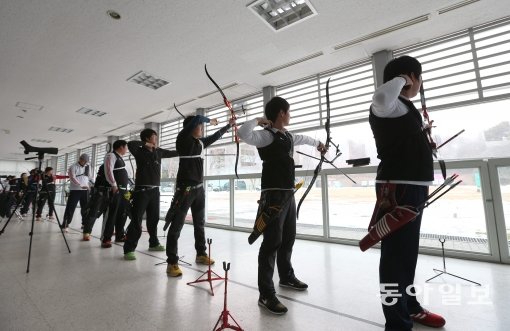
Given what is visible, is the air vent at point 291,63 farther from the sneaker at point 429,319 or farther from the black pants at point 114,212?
the sneaker at point 429,319

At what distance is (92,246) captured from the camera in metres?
3.47

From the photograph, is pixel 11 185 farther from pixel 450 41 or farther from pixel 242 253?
pixel 450 41

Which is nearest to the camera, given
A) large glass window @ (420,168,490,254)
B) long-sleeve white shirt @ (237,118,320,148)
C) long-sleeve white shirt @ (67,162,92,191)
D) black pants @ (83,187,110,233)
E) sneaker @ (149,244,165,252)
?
long-sleeve white shirt @ (237,118,320,148)

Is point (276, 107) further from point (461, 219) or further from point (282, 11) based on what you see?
point (461, 219)

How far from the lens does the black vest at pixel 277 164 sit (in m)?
1.73

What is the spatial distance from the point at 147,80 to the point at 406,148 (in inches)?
172

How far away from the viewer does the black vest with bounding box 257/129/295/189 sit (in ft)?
5.66

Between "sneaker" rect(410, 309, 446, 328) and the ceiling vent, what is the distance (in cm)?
282

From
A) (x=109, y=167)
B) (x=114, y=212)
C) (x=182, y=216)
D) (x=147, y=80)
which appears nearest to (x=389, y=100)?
(x=182, y=216)

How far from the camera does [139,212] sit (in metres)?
2.85

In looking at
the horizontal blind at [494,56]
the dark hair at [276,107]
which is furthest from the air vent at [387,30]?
the dark hair at [276,107]

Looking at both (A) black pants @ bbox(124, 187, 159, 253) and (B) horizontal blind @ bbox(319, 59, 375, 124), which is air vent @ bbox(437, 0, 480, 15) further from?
(A) black pants @ bbox(124, 187, 159, 253)

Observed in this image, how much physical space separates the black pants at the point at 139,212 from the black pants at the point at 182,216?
26.0 inches

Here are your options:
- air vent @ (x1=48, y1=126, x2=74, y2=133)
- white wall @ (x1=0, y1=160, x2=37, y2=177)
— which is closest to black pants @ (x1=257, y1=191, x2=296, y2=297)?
air vent @ (x1=48, y1=126, x2=74, y2=133)
